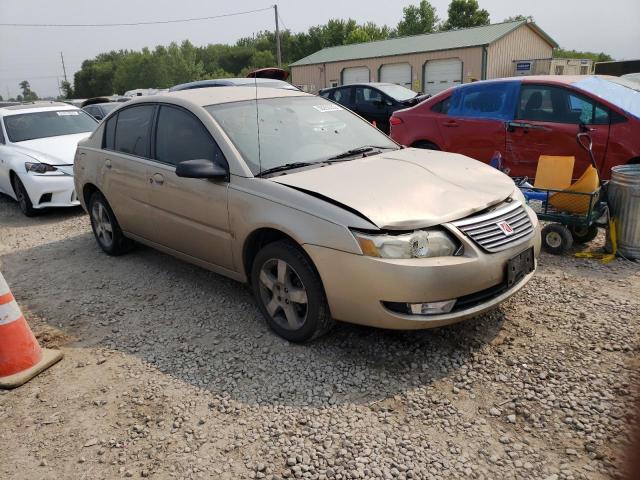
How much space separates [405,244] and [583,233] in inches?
117

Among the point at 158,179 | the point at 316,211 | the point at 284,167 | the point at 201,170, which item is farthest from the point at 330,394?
the point at 158,179

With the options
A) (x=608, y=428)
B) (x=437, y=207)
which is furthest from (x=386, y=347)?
(x=608, y=428)

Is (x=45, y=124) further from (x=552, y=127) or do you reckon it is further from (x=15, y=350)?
(x=552, y=127)

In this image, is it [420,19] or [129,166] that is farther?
[420,19]

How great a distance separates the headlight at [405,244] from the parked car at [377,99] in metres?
10.2

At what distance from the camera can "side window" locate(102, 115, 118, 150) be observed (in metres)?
5.15

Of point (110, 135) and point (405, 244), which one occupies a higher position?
point (110, 135)

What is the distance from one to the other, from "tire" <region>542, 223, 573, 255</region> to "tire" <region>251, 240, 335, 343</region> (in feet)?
8.69

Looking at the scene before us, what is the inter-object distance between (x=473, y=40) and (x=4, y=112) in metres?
26.3

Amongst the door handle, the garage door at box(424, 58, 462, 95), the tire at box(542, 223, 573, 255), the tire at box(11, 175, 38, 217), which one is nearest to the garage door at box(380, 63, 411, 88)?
the garage door at box(424, 58, 462, 95)

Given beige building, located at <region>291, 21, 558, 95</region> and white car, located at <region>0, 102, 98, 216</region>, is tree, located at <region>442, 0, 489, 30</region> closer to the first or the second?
beige building, located at <region>291, 21, 558, 95</region>

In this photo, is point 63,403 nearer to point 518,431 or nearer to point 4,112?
point 518,431

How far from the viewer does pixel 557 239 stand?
192 inches

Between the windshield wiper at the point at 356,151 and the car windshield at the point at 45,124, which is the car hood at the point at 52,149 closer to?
the car windshield at the point at 45,124
